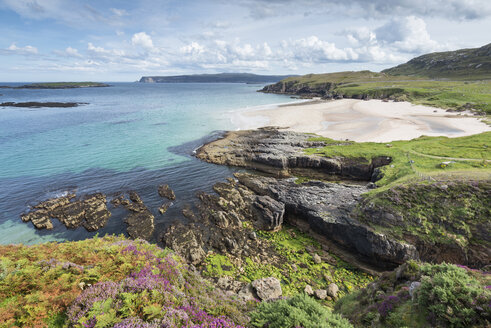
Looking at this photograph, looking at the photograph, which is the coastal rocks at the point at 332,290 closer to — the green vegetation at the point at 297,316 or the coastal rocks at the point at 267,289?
the coastal rocks at the point at 267,289

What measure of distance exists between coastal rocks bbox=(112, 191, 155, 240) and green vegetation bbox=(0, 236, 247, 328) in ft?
46.8

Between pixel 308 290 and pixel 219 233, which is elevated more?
pixel 219 233

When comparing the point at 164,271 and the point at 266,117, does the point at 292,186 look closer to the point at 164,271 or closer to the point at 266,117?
the point at 164,271

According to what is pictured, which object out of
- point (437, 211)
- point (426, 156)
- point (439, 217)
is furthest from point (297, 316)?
point (426, 156)

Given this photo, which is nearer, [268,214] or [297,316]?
[297,316]

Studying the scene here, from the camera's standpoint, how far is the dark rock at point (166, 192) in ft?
115

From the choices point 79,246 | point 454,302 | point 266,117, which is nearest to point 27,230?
point 79,246

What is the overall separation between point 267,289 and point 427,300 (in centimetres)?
1134

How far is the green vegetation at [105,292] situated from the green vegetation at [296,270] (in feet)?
34.7

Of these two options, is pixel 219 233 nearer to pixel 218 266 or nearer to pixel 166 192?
pixel 218 266

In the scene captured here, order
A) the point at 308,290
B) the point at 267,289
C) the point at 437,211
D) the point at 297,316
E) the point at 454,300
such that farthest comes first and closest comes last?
the point at 437,211, the point at 308,290, the point at 267,289, the point at 454,300, the point at 297,316

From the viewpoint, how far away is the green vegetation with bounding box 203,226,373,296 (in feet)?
68.9

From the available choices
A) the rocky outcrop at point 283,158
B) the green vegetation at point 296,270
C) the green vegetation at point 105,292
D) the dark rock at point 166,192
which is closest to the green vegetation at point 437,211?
the green vegetation at point 296,270

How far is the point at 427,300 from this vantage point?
10.4 m
